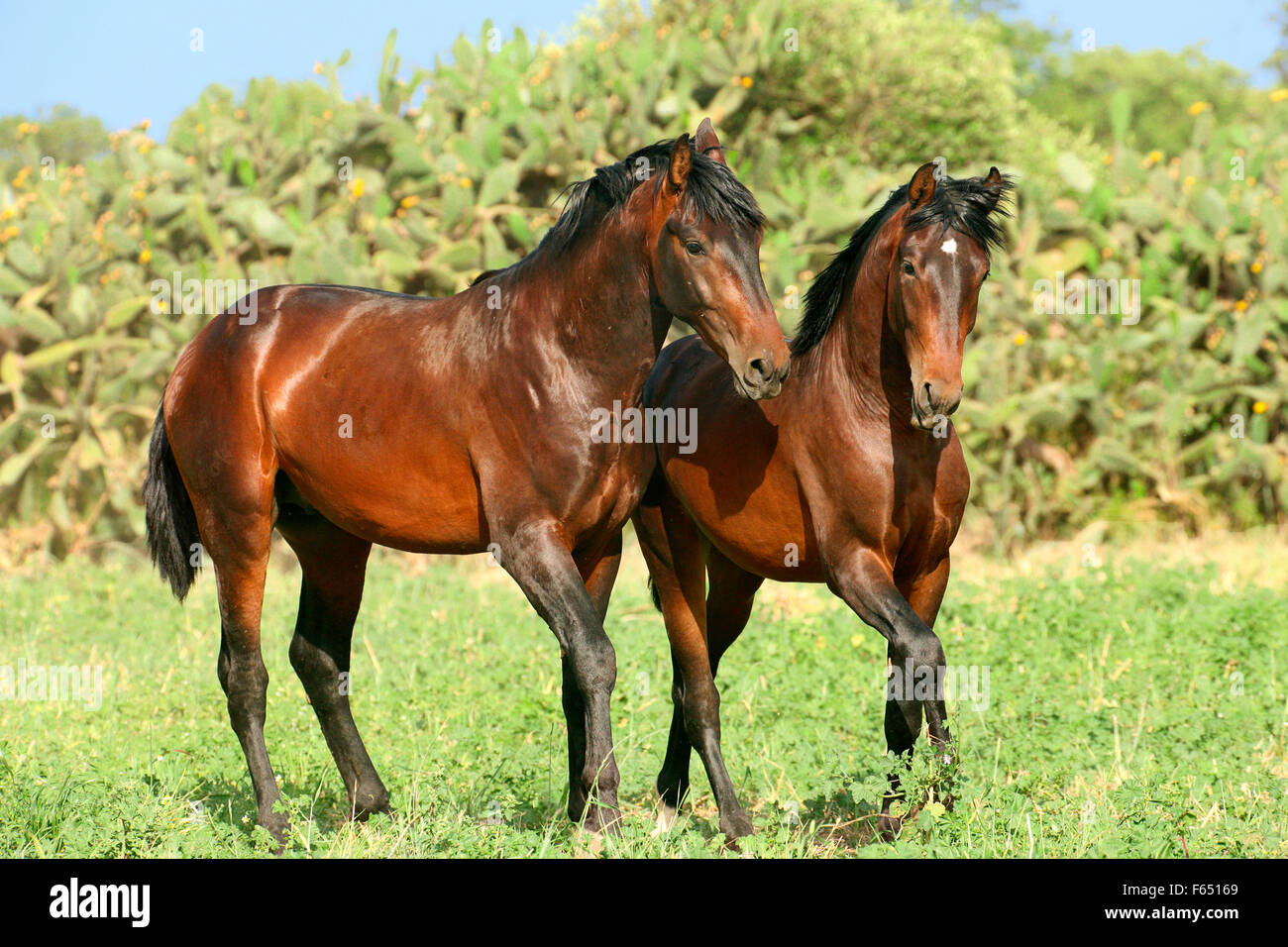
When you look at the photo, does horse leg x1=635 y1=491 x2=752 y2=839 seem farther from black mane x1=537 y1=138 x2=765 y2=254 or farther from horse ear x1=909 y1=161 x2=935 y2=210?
horse ear x1=909 y1=161 x2=935 y2=210

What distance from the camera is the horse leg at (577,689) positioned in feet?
15.7

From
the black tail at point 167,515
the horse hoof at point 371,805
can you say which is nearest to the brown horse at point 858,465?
the horse hoof at point 371,805

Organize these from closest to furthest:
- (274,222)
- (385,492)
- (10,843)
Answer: (10,843)
(385,492)
(274,222)

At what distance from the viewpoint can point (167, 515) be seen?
5.48m

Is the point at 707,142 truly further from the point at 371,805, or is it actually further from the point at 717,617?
the point at 371,805

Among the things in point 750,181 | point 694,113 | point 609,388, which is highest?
point 694,113

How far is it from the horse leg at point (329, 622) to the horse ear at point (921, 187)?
257cm

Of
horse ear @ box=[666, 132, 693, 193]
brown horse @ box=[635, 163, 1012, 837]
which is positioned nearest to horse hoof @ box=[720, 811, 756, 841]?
brown horse @ box=[635, 163, 1012, 837]

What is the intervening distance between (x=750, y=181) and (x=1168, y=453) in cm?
394

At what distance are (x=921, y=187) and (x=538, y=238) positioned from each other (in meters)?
6.48

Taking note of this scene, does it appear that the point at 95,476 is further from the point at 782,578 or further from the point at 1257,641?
the point at 1257,641

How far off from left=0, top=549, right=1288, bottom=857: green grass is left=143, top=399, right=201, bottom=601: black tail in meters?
0.79

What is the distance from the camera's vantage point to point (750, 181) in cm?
1077
